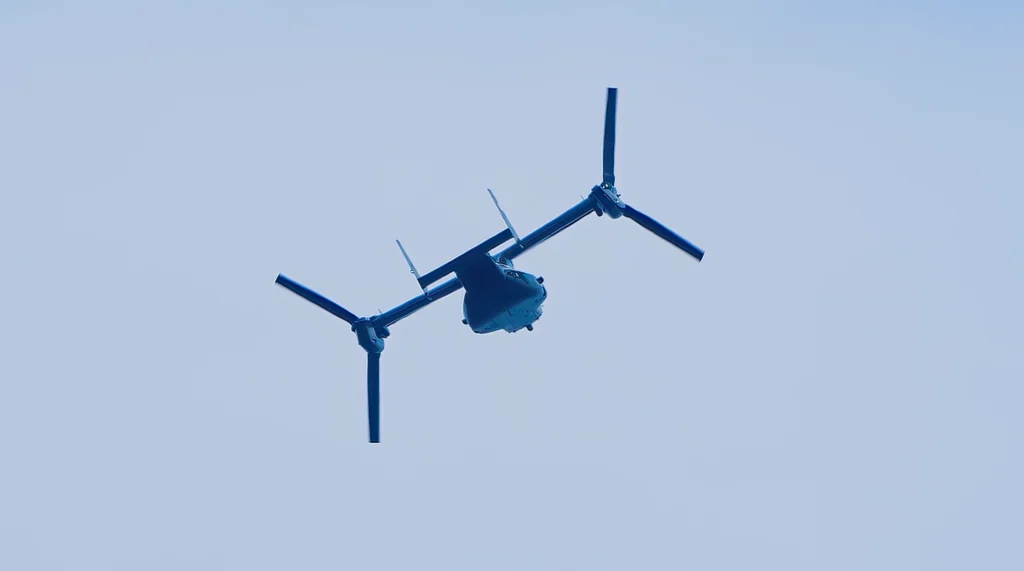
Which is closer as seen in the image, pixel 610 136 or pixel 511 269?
pixel 610 136

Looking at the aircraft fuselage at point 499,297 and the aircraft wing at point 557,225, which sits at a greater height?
the aircraft wing at point 557,225

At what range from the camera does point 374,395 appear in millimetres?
48469

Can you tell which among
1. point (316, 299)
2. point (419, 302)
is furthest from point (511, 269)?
point (316, 299)

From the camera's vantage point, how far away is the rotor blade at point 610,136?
135 ft

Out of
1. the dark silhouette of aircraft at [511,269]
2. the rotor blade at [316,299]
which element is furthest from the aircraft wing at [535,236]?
the rotor blade at [316,299]

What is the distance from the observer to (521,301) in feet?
144

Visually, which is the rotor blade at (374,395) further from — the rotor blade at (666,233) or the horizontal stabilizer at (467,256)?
the rotor blade at (666,233)

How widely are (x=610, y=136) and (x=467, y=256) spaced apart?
708cm

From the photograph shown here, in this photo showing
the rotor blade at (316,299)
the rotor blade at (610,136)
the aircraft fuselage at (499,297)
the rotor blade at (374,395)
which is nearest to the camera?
the rotor blade at (610,136)

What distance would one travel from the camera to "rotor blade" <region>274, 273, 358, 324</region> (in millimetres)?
46625

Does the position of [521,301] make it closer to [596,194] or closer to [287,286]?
[596,194]

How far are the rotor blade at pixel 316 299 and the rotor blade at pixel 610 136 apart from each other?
1318cm

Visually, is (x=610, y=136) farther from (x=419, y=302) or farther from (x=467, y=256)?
(x=419, y=302)

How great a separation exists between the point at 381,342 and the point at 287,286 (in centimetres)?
472
